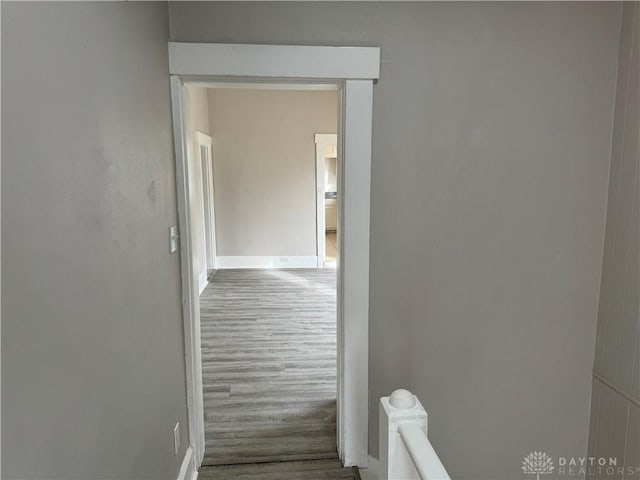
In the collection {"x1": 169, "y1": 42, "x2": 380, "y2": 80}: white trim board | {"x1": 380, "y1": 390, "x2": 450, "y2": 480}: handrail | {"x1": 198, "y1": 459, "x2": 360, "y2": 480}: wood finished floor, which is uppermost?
{"x1": 169, "y1": 42, "x2": 380, "y2": 80}: white trim board

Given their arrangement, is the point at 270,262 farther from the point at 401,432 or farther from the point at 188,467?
the point at 401,432

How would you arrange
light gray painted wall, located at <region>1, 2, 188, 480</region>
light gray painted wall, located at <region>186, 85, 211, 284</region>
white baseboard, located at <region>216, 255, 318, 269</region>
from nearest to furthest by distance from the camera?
1. light gray painted wall, located at <region>1, 2, 188, 480</region>
2. light gray painted wall, located at <region>186, 85, 211, 284</region>
3. white baseboard, located at <region>216, 255, 318, 269</region>

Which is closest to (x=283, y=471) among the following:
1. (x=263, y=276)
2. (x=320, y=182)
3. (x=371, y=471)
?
(x=371, y=471)

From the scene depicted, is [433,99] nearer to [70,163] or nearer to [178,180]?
[178,180]

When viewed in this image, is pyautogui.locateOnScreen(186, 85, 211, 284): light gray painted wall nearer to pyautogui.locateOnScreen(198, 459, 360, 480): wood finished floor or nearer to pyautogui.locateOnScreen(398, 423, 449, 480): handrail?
pyautogui.locateOnScreen(198, 459, 360, 480): wood finished floor

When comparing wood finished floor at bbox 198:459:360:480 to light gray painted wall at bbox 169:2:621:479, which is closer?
light gray painted wall at bbox 169:2:621:479

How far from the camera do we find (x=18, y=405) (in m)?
0.76

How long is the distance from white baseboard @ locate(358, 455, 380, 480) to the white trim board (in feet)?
6.22

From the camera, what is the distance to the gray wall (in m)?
1.92

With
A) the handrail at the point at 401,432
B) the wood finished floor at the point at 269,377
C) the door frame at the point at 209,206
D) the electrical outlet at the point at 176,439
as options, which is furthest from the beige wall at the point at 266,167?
the handrail at the point at 401,432

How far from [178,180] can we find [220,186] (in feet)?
15.7

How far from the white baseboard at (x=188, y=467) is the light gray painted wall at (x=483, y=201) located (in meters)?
0.92

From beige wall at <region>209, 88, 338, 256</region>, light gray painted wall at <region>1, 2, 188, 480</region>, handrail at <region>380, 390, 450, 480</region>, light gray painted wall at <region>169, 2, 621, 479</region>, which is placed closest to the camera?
light gray painted wall at <region>1, 2, 188, 480</region>

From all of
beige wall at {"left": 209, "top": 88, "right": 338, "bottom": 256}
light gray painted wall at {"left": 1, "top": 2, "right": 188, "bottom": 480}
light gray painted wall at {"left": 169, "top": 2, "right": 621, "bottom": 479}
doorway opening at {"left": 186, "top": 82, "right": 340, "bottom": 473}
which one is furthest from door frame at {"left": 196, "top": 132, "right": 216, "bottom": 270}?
light gray painted wall at {"left": 1, "top": 2, "right": 188, "bottom": 480}
